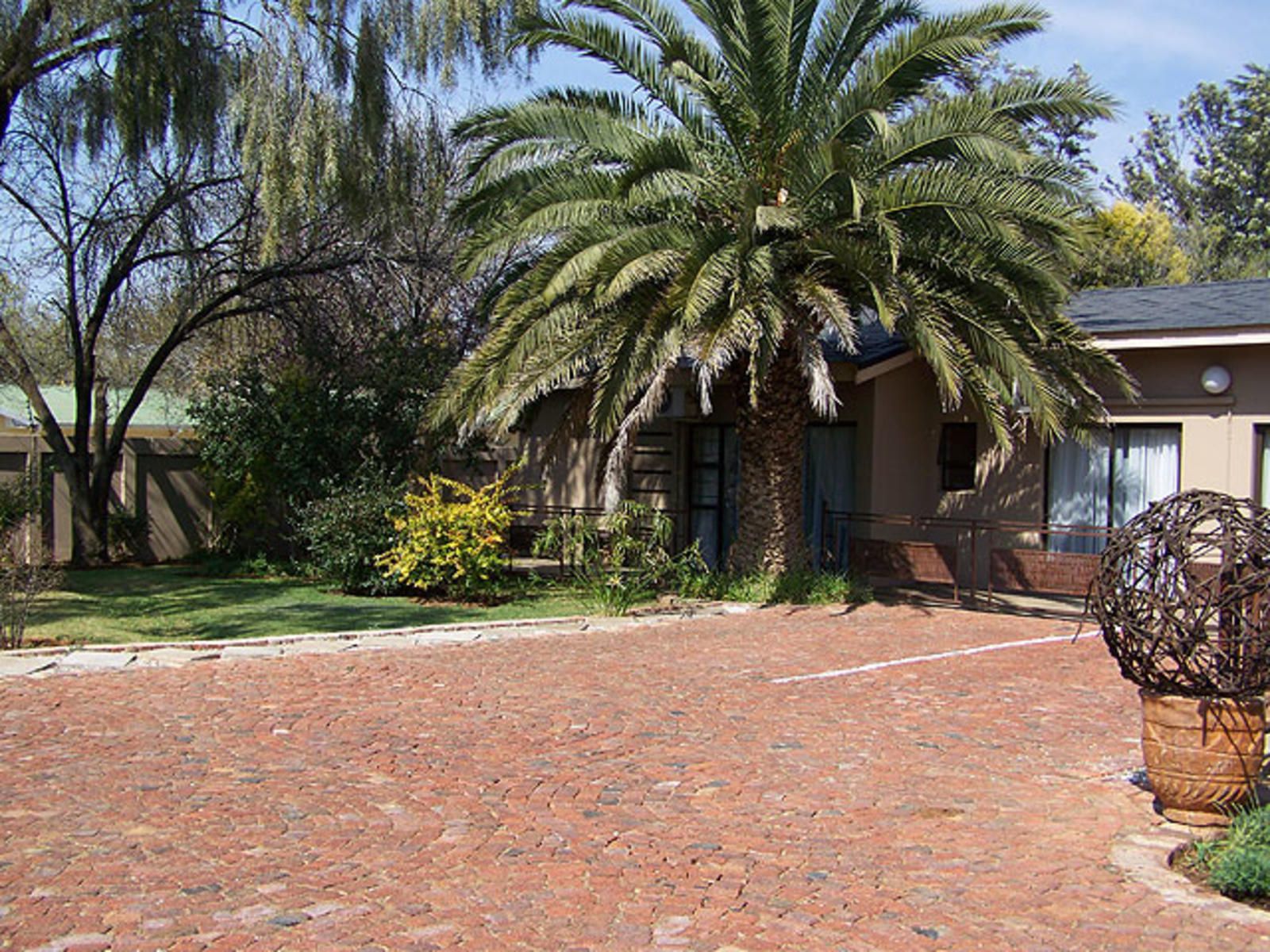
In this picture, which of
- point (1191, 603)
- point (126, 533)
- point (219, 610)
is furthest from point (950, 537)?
point (126, 533)

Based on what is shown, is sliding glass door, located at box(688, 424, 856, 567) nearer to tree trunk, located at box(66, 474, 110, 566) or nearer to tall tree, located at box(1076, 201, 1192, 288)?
tree trunk, located at box(66, 474, 110, 566)

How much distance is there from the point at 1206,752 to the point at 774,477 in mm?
8978

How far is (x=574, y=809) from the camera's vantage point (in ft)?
22.6

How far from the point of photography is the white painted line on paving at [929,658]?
1062cm

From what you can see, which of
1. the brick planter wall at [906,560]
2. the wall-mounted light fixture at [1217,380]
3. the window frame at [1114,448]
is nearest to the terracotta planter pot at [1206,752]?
the brick planter wall at [906,560]

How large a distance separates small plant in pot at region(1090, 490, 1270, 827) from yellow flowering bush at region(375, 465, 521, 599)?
9.28 metres

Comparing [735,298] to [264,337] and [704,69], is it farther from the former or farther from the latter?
[264,337]

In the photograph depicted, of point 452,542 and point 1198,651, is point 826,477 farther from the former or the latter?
point 1198,651

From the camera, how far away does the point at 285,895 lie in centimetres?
551

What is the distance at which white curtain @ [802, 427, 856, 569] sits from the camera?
17.5 meters

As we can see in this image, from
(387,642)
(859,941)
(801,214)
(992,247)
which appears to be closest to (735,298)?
(801,214)

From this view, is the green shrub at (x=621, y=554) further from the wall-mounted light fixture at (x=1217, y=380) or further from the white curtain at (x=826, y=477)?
the wall-mounted light fixture at (x=1217, y=380)

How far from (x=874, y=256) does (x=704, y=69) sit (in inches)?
116

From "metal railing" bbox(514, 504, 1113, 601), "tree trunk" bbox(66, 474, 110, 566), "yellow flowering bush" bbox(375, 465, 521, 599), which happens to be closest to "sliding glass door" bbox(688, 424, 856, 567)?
"metal railing" bbox(514, 504, 1113, 601)
